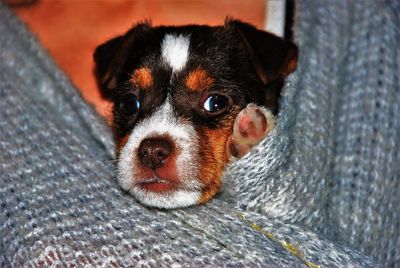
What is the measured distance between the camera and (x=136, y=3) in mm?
2561

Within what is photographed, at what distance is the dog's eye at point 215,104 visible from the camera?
192cm

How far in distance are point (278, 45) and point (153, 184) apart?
0.63m

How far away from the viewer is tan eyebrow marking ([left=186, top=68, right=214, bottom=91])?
1919 mm

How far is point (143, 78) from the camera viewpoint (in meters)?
1.98

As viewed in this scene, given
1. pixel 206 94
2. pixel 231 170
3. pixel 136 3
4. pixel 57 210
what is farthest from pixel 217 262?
pixel 136 3

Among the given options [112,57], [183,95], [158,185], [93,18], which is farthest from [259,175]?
[93,18]

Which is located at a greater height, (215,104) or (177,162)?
(215,104)

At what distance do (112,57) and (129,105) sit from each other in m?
0.23

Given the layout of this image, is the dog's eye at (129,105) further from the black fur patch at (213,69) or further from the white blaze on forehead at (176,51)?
the white blaze on forehead at (176,51)

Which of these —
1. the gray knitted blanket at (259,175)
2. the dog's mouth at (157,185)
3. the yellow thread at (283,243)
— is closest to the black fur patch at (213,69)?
the gray knitted blanket at (259,175)

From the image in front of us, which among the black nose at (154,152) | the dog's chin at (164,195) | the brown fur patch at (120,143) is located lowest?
the dog's chin at (164,195)

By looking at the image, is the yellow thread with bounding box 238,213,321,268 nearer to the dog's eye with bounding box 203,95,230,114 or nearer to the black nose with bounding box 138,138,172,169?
the black nose with bounding box 138,138,172,169

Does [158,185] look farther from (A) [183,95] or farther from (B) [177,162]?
(A) [183,95]

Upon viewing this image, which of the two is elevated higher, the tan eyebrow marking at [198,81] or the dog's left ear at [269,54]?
the dog's left ear at [269,54]
